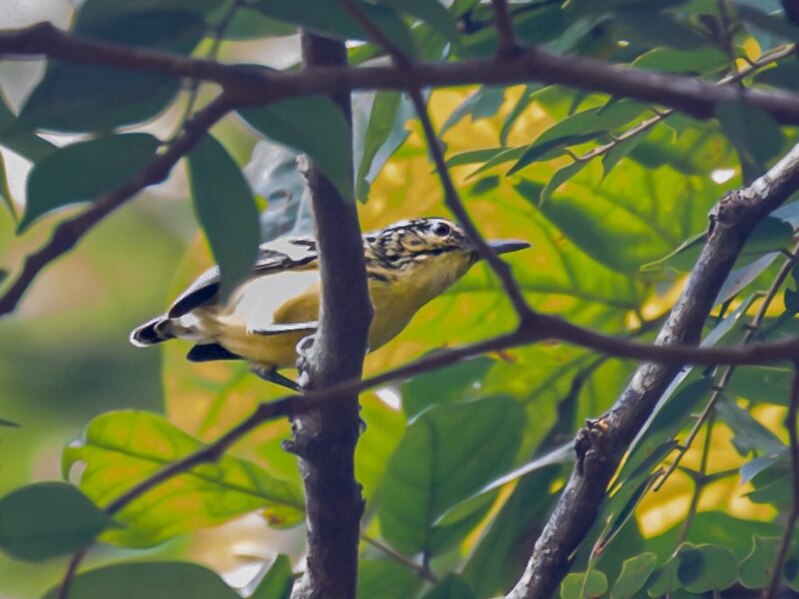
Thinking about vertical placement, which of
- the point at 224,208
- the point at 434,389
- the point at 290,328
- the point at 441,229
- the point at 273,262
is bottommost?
the point at 224,208

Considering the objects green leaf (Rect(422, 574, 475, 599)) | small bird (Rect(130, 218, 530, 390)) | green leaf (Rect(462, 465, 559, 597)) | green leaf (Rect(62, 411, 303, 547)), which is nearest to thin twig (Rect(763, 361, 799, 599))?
Result: green leaf (Rect(422, 574, 475, 599))

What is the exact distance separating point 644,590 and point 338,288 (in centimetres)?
42

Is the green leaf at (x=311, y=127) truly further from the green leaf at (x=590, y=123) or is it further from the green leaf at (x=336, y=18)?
the green leaf at (x=590, y=123)

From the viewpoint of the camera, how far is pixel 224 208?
0.73 metres

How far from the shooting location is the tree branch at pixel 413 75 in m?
0.56

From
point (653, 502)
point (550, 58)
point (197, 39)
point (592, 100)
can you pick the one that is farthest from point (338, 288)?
Answer: point (653, 502)

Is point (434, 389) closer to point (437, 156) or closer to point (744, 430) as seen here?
point (744, 430)

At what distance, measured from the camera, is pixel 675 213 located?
179 centimetres

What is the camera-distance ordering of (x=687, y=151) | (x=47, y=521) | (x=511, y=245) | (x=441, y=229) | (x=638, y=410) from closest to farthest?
(x=47, y=521), (x=638, y=410), (x=687, y=151), (x=511, y=245), (x=441, y=229)

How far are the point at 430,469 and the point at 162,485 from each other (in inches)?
12.5

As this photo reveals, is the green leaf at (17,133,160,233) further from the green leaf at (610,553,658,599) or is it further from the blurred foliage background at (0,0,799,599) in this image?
the green leaf at (610,553,658,599)

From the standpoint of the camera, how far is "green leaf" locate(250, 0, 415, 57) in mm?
692

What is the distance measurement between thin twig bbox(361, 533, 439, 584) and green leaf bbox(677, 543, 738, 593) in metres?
0.40

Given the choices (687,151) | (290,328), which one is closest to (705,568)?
(687,151)
